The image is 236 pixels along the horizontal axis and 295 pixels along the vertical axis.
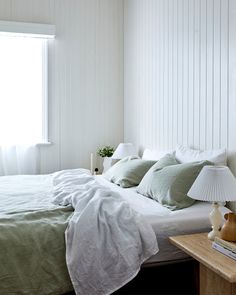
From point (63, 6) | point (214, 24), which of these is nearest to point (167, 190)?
point (214, 24)

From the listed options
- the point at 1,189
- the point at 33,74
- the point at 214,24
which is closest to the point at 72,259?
the point at 1,189

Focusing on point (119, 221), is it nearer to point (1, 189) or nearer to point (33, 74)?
point (1, 189)

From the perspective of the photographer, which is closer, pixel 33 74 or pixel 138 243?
pixel 138 243

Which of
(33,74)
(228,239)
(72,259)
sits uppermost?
(33,74)

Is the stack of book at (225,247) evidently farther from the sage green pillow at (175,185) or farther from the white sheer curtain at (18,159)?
the white sheer curtain at (18,159)

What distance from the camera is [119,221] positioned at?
1.90 meters

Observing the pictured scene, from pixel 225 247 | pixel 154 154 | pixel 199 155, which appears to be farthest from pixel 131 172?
pixel 225 247

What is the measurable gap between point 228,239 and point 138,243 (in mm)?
480

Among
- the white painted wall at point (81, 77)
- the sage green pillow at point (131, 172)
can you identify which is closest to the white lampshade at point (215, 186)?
the sage green pillow at point (131, 172)

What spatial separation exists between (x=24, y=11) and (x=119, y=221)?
3370mm

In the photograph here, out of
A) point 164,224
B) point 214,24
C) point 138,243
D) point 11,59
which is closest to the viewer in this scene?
point 138,243

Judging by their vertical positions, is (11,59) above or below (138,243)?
above

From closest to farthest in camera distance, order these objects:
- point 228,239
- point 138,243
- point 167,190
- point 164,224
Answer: point 228,239 → point 138,243 → point 164,224 → point 167,190

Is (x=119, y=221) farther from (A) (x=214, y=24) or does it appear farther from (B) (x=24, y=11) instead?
(B) (x=24, y=11)
